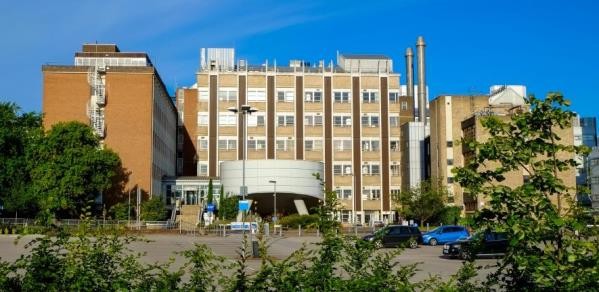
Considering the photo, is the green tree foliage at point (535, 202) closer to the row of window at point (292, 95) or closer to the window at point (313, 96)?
the row of window at point (292, 95)

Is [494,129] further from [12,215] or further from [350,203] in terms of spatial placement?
[350,203]

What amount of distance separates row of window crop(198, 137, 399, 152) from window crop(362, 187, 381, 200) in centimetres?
606

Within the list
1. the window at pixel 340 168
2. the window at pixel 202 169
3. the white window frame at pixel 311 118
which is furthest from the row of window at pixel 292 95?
the window at pixel 202 169

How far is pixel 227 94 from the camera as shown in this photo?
102125mm

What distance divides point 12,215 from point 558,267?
7224cm

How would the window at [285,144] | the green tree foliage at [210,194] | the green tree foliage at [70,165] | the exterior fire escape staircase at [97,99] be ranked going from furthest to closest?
1. the window at [285,144]
2. the green tree foliage at [210,194]
3. the exterior fire escape staircase at [97,99]
4. the green tree foliage at [70,165]

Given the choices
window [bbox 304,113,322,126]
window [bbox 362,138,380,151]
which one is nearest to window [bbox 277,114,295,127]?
window [bbox 304,113,322,126]

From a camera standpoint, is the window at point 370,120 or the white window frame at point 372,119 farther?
the white window frame at point 372,119

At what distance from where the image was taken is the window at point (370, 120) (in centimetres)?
10444

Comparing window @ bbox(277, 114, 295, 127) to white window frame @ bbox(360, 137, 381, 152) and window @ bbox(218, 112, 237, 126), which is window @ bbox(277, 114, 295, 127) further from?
white window frame @ bbox(360, 137, 381, 152)

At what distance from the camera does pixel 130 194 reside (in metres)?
77.7

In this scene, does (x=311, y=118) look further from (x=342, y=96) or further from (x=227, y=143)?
(x=227, y=143)

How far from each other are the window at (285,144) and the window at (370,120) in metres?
11.6

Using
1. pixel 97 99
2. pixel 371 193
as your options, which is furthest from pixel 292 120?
pixel 97 99
